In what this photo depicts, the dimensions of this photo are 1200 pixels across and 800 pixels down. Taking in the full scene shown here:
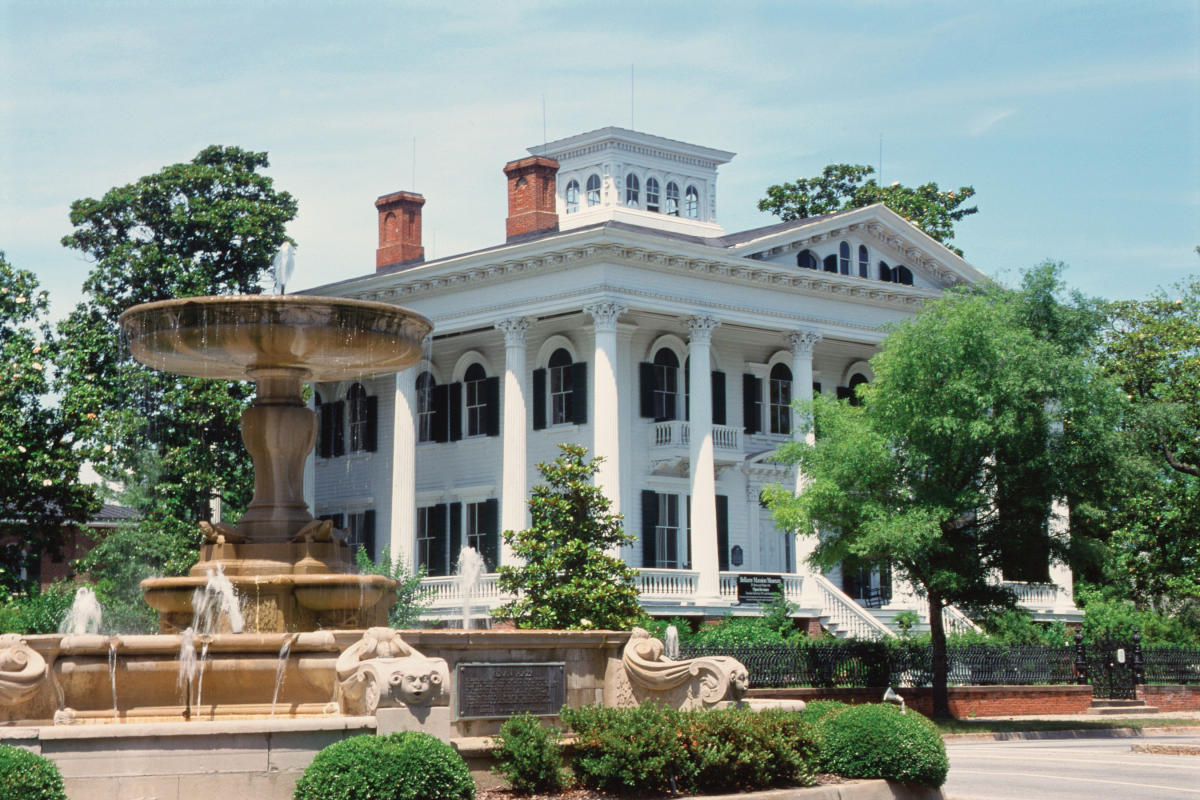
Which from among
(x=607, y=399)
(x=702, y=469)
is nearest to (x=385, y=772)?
(x=607, y=399)

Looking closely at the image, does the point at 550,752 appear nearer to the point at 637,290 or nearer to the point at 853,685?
the point at 853,685

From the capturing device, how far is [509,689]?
15.7 metres

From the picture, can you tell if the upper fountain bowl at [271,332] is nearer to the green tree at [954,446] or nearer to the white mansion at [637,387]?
the green tree at [954,446]

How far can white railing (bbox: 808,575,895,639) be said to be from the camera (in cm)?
4372

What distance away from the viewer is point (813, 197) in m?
66.8

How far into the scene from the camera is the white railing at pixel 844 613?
43.7m

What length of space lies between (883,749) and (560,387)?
104 feet

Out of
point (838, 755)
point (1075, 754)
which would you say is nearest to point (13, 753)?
point (838, 755)

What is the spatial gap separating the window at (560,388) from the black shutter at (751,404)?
5642 millimetres

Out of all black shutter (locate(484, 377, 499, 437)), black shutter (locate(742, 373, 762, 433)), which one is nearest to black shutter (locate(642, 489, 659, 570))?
black shutter (locate(742, 373, 762, 433))

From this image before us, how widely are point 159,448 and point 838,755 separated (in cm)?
3020

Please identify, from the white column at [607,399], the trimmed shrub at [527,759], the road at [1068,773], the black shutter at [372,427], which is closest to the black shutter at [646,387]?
the white column at [607,399]

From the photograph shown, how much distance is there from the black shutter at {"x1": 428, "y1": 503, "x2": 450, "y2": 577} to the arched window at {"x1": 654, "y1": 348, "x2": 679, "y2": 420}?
24.1 ft

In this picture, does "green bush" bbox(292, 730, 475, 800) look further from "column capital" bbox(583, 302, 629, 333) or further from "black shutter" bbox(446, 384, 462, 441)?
"black shutter" bbox(446, 384, 462, 441)
